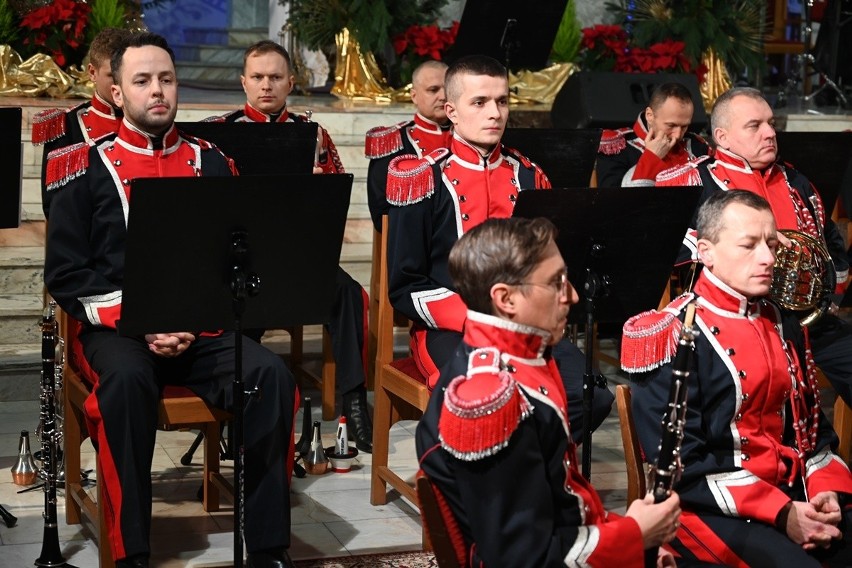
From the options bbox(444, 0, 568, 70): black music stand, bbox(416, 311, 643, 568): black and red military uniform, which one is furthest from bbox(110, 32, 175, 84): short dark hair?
bbox(444, 0, 568, 70): black music stand

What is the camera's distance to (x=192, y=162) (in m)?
4.07

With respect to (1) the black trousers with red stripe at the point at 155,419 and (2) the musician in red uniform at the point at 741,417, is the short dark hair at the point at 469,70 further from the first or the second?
(2) the musician in red uniform at the point at 741,417

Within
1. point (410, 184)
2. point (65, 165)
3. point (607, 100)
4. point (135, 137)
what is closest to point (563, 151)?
point (410, 184)

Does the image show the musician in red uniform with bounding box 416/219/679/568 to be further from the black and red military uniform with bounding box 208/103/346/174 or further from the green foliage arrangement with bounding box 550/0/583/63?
the green foliage arrangement with bounding box 550/0/583/63

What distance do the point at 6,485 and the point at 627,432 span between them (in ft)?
7.68

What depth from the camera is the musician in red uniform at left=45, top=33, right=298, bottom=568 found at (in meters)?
3.48

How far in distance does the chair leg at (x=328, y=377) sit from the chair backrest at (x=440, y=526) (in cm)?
291

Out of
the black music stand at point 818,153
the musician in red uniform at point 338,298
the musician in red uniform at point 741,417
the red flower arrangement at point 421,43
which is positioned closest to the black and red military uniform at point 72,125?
the musician in red uniform at point 338,298

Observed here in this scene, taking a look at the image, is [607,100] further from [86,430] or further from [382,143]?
[86,430]

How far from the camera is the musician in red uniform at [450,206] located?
3.98m

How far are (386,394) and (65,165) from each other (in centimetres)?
124

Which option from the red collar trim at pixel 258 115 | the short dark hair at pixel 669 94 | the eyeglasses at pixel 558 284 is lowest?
the red collar trim at pixel 258 115

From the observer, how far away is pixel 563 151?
4852mm

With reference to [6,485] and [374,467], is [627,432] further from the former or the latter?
[6,485]
